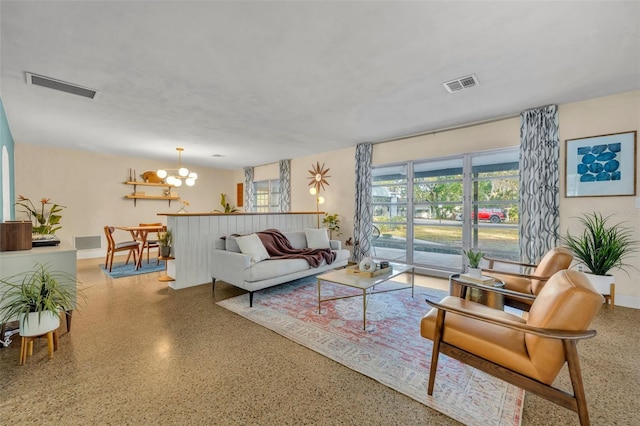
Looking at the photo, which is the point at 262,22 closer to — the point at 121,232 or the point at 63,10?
the point at 63,10

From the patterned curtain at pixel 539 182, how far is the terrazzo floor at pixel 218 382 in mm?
1211

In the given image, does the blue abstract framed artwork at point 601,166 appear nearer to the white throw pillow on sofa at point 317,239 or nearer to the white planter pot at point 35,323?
the white throw pillow on sofa at point 317,239

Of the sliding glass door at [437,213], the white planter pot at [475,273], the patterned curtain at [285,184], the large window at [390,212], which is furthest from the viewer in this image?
the patterned curtain at [285,184]

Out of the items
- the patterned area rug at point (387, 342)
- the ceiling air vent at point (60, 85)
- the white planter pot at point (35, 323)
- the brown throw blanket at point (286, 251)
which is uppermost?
the ceiling air vent at point (60, 85)

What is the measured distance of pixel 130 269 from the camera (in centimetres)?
527

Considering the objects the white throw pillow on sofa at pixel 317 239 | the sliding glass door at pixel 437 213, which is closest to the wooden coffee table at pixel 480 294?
the sliding glass door at pixel 437 213

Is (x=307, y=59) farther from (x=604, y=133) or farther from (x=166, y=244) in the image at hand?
(x=604, y=133)

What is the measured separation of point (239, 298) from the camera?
12.0 feet

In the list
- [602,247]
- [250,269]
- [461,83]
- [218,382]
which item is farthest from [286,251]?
[602,247]

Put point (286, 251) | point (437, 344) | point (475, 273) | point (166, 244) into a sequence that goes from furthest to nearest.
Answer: point (286, 251) < point (166, 244) < point (475, 273) < point (437, 344)

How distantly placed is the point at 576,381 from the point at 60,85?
5.08 metres

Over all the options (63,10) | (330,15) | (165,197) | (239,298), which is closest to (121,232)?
(165,197)

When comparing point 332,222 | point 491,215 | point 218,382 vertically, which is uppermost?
point 491,215

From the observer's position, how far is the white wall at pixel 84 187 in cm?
588
